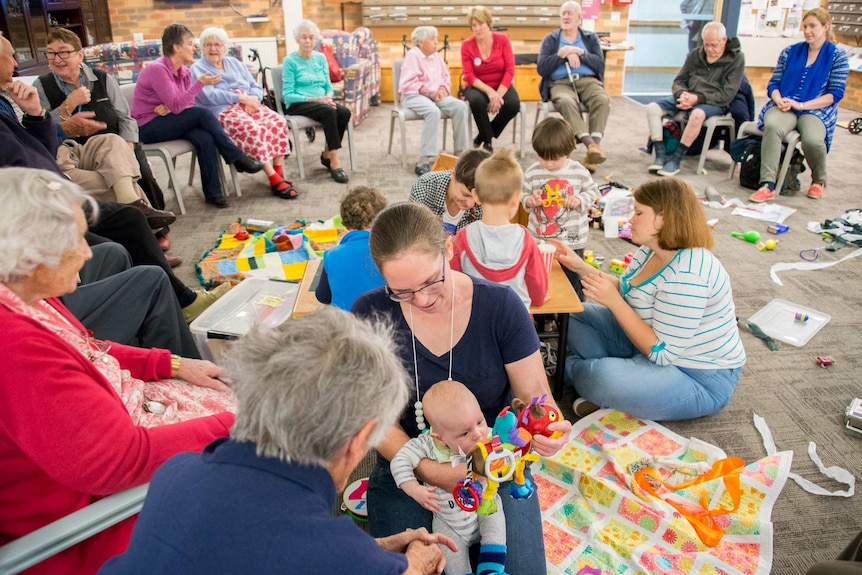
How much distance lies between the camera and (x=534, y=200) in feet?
10.1

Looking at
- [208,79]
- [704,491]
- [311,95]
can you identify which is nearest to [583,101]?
[311,95]

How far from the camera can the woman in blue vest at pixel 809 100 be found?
459 centimetres

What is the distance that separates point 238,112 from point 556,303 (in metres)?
3.72

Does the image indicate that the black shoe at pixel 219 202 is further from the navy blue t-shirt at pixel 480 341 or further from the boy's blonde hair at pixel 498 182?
the navy blue t-shirt at pixel 480 341

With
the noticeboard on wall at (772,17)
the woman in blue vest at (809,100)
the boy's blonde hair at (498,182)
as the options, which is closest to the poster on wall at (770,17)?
the noticeboard on wall at (772,17)

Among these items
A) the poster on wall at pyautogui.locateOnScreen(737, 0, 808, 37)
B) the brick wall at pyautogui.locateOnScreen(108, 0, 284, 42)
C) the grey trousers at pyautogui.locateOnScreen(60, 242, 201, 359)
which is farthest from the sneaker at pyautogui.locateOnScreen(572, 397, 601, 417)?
the poster on wall at pyautogui.locateOnScreen(737, 0, 808, 37)

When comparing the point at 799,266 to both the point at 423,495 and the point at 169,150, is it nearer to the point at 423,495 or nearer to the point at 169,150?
the point at 423,495

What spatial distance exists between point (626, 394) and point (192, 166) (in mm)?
4221

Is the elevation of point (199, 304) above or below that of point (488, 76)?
below

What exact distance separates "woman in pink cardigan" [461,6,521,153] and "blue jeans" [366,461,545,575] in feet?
15.4

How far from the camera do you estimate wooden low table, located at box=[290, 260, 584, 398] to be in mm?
2287

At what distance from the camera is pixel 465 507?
1392 mm

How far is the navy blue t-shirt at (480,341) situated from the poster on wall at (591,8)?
8076 mm

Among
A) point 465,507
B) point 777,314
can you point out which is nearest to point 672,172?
point 777,314
